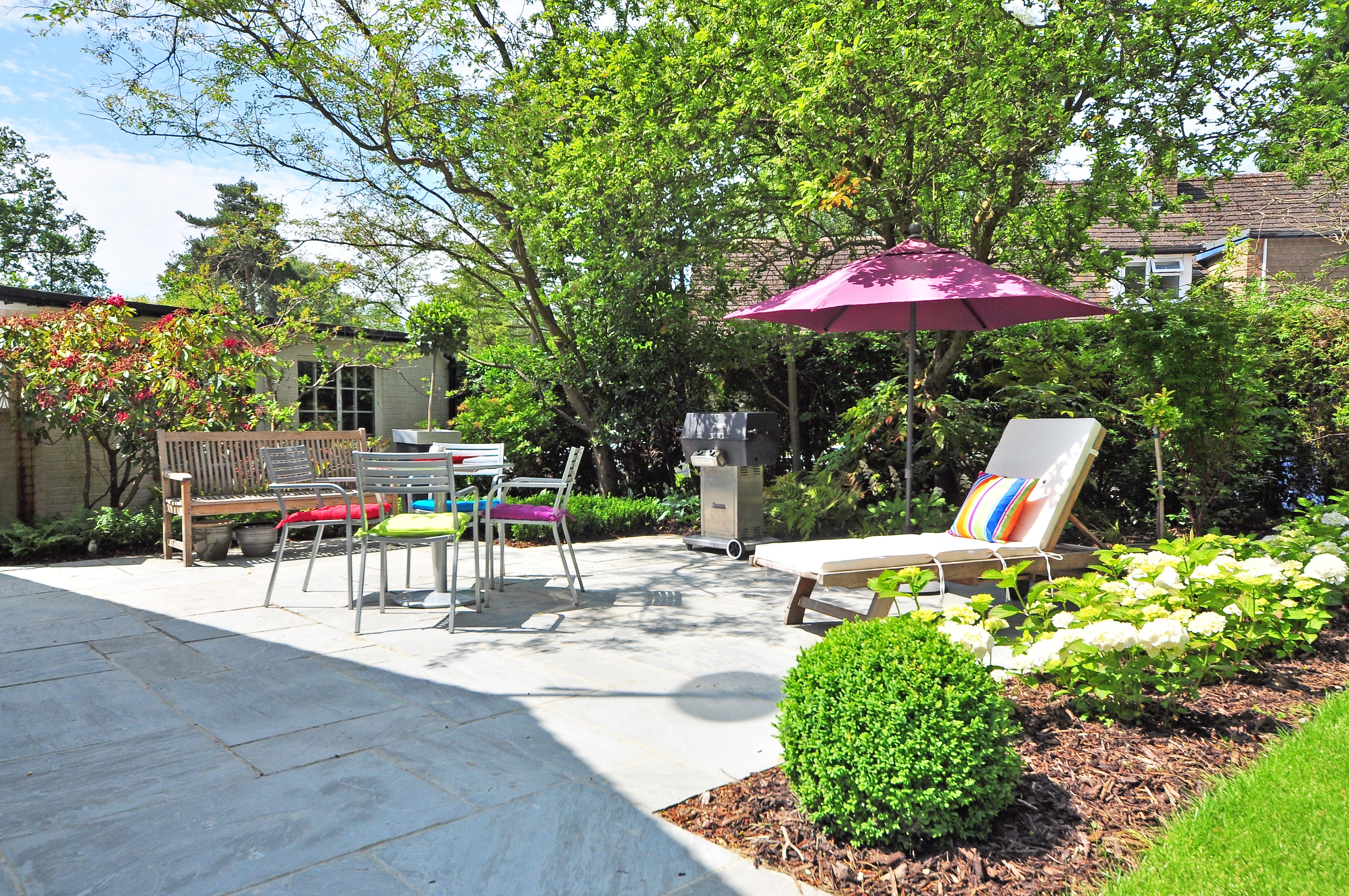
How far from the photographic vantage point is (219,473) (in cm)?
724

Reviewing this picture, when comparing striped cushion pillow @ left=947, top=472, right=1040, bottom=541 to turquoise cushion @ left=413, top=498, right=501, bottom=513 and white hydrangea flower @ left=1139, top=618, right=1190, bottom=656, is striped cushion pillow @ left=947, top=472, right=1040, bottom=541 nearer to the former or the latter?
white hydrangea flower @ left=1139, top=618, right=1190, bottom=656

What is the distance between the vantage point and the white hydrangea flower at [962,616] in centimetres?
287

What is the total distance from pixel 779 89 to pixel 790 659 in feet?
14.5

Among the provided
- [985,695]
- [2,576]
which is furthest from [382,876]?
[2,576]

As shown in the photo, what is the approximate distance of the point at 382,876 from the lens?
2016 millimetres

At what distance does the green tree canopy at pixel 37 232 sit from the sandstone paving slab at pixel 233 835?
106 feet

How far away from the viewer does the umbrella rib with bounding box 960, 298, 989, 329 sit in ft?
19.0

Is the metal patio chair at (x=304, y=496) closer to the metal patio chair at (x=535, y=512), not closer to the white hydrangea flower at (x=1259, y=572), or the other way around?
the metal patio chair at (x=535, y=512)

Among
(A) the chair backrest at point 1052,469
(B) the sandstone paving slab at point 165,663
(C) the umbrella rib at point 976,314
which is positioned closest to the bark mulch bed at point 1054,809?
(A) the chair backrest at point 1052,469

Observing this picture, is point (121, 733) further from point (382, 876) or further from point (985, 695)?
point (985, 695)

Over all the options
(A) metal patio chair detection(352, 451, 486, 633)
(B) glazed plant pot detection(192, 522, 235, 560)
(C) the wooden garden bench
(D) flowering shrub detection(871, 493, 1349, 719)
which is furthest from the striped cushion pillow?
(B) glazed plant pot detection(192, 522, 235, 560)

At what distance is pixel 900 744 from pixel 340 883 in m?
1.38

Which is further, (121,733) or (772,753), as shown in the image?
(121,733)

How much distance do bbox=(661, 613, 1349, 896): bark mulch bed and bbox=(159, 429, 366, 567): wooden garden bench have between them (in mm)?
5348
